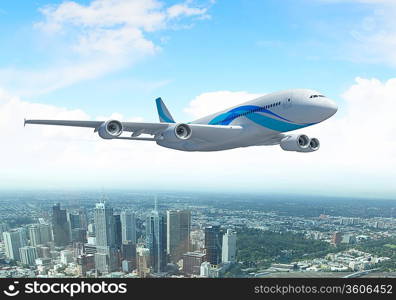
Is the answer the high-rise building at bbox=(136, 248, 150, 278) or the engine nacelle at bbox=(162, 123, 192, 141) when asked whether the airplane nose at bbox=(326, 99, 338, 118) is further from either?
the high-rise building at bbox=(136, 248, 150, 278)

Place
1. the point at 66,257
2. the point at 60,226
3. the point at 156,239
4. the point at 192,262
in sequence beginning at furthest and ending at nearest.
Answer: the point at 60,226 → the point at 156,239 → the point at 66,257 → the point at 192,262

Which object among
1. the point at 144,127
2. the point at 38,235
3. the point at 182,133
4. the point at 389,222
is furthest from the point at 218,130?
the point at 389,222

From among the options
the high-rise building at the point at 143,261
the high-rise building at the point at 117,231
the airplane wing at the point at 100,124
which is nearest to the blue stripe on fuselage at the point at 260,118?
the airplane wing at the point at 100,124

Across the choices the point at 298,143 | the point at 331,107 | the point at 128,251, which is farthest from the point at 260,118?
the point at 128,251

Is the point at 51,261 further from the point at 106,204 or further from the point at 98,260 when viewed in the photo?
the point at 106,204

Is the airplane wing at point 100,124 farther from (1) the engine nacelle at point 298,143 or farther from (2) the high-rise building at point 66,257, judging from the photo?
(2) the high-rise building at point 66,257

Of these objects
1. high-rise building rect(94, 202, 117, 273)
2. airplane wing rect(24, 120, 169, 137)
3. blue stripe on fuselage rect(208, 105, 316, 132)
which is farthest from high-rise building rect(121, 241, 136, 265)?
blue stripe on fuselage rect(208, 105, 316, 132)

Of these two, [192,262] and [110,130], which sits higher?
[110,130]

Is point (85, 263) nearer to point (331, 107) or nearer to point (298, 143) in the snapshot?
point (298, 143)
